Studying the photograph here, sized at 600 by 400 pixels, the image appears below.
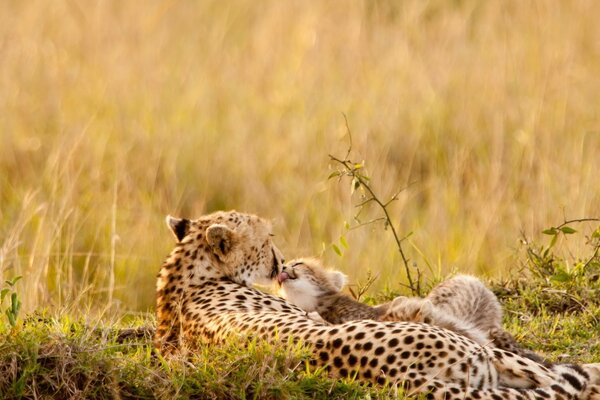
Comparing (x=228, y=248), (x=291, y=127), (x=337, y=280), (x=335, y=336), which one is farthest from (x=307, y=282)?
(x=291, y=127)

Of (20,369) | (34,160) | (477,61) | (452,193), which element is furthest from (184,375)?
(477,61)

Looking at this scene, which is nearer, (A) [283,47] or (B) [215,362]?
(B) [215,362]

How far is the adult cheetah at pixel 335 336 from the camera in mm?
4152

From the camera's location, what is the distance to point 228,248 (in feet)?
Result: 18.1

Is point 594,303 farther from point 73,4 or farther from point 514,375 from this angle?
point 73,4

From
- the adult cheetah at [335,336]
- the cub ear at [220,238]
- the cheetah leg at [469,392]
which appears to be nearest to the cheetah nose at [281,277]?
the adult cheetah at [335,336]

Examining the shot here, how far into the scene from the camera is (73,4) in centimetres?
1109

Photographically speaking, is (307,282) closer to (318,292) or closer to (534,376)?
(318,292)

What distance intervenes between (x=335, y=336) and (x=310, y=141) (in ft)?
16.7

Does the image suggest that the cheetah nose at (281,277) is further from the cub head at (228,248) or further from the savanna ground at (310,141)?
the savanna ground at (310,141)

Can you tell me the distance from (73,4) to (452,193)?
13.8 ft

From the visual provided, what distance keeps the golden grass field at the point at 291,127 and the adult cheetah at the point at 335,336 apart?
1026mm

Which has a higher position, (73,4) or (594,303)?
(73,4)

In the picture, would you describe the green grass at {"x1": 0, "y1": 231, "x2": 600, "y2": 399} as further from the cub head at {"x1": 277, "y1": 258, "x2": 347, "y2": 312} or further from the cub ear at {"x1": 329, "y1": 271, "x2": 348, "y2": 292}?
the cub ear at {"x1": 329, "y1": 271, "x2": 348, "y2": 292}
